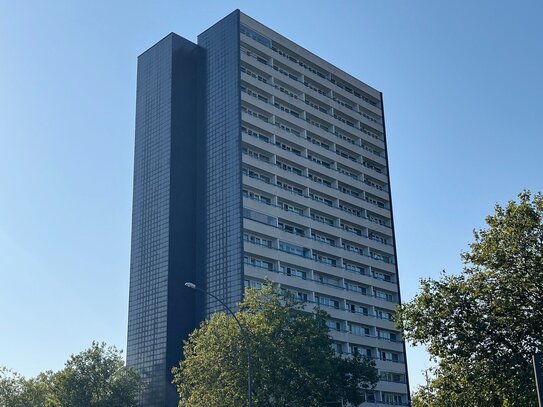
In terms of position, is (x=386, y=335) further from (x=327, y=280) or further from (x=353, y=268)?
(x=327, y=280)

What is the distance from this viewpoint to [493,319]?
105ft

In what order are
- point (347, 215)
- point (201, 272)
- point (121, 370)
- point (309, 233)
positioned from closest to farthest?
point (121, 370)
point (201, 272)
point (309, 233)
point (347, 215)

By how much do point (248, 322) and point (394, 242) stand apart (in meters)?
52.6

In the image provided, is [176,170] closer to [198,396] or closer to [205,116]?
[205,116]

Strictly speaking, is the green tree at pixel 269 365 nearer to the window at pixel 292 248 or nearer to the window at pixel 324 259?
the window at pixel 292 248

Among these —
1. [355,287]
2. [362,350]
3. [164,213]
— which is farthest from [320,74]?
[362,350]

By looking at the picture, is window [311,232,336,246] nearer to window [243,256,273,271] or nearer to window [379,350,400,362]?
window [243,256,273,271]

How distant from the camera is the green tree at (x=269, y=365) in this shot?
43562mm

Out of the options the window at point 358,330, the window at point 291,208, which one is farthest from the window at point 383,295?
the window at point 291,208

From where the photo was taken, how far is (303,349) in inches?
1751

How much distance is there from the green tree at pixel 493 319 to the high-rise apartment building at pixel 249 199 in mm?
36235

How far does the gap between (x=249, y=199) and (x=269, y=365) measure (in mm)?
31707

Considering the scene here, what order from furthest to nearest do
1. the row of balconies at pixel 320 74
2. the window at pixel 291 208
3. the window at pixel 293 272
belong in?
the row of balconies at pixel 320 74
the window at pixel 291 208
the window at pixel 293 272

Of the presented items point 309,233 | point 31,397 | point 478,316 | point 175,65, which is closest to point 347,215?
point 309,233
